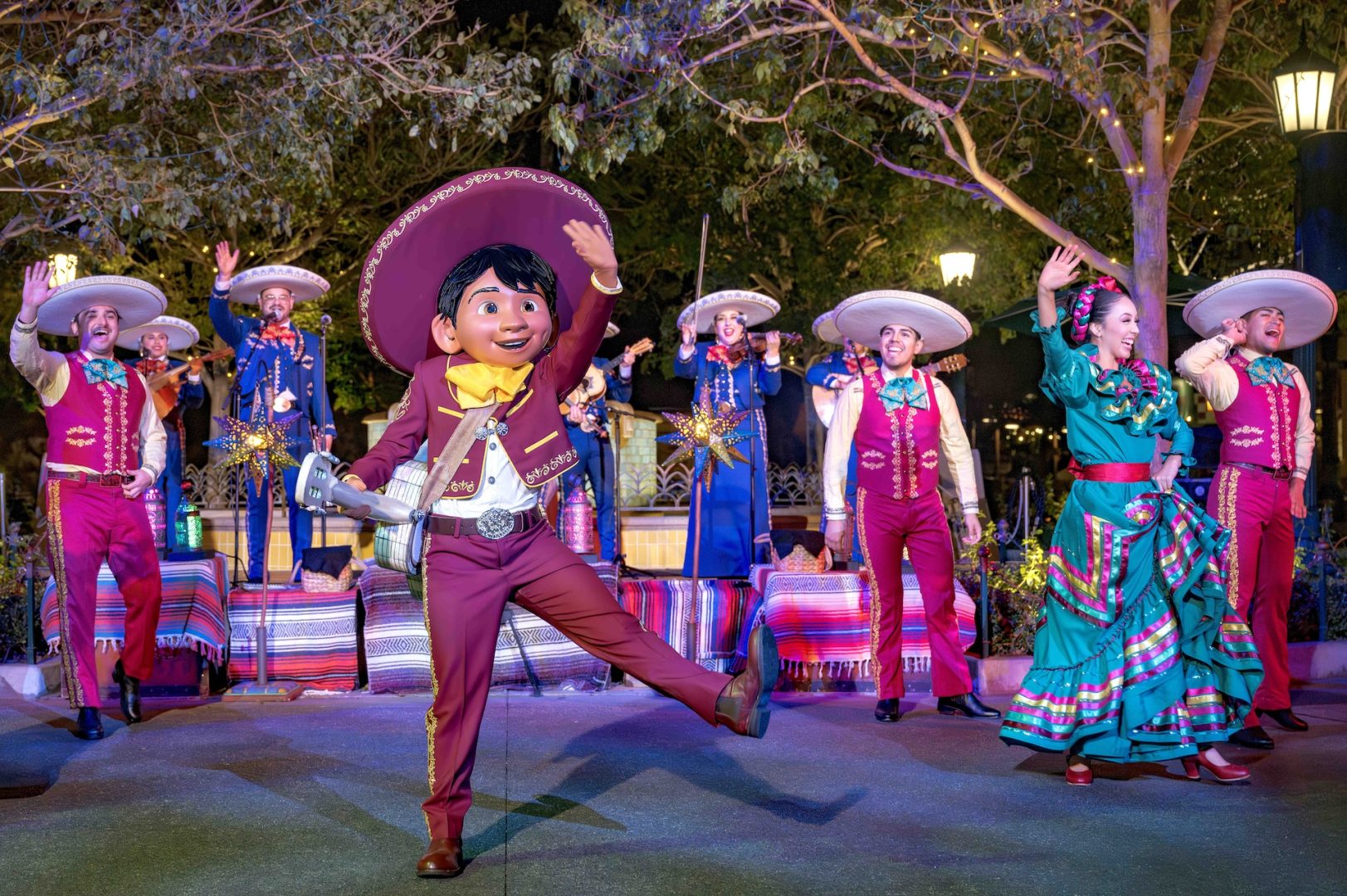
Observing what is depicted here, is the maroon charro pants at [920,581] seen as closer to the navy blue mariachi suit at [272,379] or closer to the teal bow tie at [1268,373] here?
the teal bow tie at [1268,373]

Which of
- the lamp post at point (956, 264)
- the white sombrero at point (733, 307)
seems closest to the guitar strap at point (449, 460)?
the white sombrero at point (733, 307)

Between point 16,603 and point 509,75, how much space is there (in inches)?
190

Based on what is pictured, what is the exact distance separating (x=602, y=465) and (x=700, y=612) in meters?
2.33

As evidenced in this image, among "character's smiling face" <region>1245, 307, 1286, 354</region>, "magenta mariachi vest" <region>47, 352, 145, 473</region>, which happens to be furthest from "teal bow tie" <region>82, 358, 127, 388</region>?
"character's smiling face" <region>1245, 307, 1286, 354</region>

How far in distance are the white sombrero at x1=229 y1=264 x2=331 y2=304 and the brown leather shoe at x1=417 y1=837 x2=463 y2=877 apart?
5.15 meters

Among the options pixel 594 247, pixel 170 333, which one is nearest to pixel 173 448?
pixel 170 333

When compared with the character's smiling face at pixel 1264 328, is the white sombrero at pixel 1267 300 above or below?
above

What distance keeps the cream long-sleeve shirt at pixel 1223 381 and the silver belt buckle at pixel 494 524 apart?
3.23 meters

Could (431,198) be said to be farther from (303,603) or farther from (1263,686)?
(1263,686)

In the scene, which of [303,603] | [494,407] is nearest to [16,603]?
[303,603]

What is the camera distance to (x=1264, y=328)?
252 inches

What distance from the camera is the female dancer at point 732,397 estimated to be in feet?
29.2

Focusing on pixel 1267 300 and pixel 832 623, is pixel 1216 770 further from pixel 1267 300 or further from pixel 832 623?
pixel 832 623

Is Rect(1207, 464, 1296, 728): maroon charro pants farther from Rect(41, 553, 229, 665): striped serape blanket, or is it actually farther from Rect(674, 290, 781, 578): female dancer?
Rect(41, 553, 229, 665): striped serape blanket
